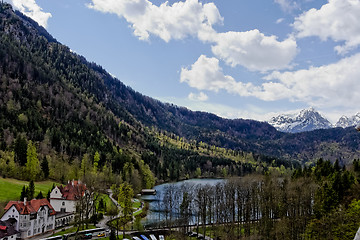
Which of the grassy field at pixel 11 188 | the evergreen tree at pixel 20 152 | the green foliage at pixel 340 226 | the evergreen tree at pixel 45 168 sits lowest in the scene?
the green foliage at pixel 340 226

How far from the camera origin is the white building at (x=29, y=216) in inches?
2456

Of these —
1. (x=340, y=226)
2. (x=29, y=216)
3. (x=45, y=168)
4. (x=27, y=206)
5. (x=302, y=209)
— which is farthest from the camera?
(x=45, y=168)

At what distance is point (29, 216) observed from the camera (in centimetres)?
6325

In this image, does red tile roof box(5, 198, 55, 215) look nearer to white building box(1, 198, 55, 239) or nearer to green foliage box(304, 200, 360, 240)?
white building box(1, 198, 55, 239)

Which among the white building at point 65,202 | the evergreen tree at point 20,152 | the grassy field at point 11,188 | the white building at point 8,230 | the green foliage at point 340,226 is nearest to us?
the green foliage at point 340,226

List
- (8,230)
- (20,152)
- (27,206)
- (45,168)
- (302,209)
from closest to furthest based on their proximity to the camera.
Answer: (8,230) < (27,206) < (302,209) < (45,168) < (20,152)

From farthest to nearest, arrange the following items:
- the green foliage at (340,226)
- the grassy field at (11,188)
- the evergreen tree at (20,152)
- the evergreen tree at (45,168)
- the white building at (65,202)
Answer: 1. the evergreen tree at (20,152)
2. the evergreen tree at (45,168)
3. the white building at (65,202)
4. the grassy field at (11,188)
5. the green foliage at (340,226)

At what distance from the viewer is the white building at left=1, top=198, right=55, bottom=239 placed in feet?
205

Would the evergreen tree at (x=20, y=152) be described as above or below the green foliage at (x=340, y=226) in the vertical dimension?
above

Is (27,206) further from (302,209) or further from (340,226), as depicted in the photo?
(302,209)

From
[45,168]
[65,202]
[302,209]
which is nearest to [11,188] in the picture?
[65,202]

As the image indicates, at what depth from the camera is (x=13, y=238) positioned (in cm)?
5944

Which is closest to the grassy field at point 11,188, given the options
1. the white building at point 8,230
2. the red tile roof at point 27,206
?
the red tile roof at point 27,206

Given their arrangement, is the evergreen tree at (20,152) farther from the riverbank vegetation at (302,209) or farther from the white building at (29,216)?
the riverbank vegetation at (302,209)
